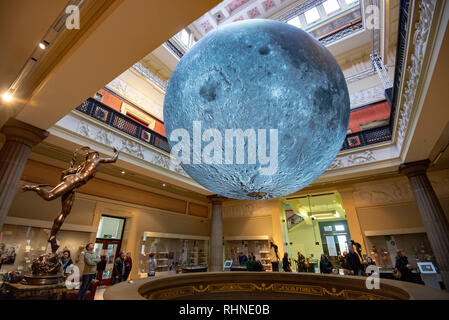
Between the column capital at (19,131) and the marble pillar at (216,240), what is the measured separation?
830 cm

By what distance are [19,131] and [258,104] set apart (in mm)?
6158

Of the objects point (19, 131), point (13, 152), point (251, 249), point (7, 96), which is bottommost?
point (251, 249)

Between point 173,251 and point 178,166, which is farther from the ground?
point 178,166

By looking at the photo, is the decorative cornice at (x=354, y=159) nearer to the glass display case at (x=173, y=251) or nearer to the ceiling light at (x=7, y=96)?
the glass display case at (x=173, y=251)

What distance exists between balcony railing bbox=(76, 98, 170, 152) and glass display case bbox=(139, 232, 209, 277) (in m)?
4.49

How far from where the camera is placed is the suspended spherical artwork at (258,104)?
1.64 meters

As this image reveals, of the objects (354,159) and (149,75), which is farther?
(149,75)

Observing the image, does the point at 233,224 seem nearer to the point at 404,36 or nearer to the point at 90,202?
the point at 90,202

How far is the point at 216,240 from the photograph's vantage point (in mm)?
11609

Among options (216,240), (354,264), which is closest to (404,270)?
(354,264)

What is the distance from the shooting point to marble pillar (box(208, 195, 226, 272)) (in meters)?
11.1

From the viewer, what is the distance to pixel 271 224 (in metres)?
12.7

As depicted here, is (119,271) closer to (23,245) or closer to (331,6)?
(23,245)

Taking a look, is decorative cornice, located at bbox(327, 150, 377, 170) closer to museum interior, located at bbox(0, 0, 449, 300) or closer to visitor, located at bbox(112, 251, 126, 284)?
museum interior, located at bbox(0, 0, 449, 300)
